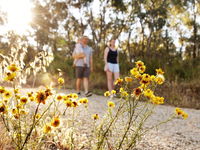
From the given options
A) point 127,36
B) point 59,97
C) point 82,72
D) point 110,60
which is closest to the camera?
point 59,97

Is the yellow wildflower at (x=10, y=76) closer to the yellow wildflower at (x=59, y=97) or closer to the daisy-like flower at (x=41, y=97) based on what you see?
the daisy-like flower at (x=41, y=97)

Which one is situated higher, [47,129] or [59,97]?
[59,97]

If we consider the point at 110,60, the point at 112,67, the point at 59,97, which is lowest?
the point at 59,97

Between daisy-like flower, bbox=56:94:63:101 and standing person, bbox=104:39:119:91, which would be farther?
standing person, bbox=104:39:119:91

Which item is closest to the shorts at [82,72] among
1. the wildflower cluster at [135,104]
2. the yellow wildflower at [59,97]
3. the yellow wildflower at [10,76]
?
the wildflower cluster at [135,104]

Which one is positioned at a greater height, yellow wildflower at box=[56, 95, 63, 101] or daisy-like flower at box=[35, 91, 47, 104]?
daisy-like flower at box=[35, 91, 47, 104]

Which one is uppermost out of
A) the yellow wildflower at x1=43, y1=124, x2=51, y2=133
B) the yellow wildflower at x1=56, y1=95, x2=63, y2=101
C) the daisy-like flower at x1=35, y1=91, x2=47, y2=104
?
the daisy-like flower at x1=35, y1=91, x2=47, y2=104

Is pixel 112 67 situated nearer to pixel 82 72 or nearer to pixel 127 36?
pixel 82 72

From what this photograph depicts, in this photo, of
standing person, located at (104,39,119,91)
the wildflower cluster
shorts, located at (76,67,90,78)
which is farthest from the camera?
shorts, located at (76,67,90,78)

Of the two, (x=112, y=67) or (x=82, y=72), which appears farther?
(x=82, y=72)

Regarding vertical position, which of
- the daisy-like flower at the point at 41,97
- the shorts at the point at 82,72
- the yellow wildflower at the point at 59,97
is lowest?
the yellow wildflower at the point at 59,97

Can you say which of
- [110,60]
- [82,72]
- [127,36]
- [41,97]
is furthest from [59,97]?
[127,36]

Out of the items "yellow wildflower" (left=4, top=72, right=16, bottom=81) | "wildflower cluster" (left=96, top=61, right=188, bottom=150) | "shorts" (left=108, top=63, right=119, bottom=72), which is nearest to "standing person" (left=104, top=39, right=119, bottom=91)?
"shorts" (left=108, top=63, right=119, bottom=72)

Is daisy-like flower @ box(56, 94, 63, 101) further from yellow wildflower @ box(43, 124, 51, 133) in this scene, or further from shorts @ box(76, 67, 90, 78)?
shorts @ box(76, 67, 90, 78)
